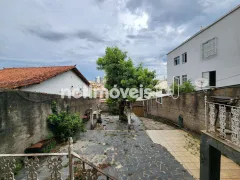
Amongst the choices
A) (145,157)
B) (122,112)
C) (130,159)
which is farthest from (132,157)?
(122,112)

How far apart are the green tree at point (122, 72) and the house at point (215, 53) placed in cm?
418

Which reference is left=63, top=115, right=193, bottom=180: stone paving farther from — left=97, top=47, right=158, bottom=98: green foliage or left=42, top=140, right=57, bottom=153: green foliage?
left=97, top=47, right=158, bottom=98: green foliage

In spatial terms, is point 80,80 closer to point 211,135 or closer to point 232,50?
point 232,50

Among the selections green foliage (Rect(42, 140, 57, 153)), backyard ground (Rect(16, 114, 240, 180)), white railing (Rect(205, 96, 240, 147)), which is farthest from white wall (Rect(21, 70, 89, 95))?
white railing (Rect(205, 96, 240, 147))

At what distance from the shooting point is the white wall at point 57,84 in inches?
383

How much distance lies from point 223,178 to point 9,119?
7.45 m

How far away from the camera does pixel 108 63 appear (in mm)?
13859

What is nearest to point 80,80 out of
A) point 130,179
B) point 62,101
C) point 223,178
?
point 62,101

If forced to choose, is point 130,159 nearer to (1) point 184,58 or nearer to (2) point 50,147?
(2) point 50,147

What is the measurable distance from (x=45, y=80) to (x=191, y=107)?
10.3 metres

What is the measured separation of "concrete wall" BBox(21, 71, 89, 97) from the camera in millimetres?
9741

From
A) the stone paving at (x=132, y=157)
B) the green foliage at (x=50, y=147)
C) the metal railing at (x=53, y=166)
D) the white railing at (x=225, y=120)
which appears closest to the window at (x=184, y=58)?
the stone paving at (x=132, y=157)

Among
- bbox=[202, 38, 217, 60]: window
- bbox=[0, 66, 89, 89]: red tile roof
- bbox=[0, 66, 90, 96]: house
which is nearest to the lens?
bbox=[0, 66, 89, 89]: red tile roof

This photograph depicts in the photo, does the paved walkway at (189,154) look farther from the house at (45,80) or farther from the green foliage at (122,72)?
the house at (45,80)
